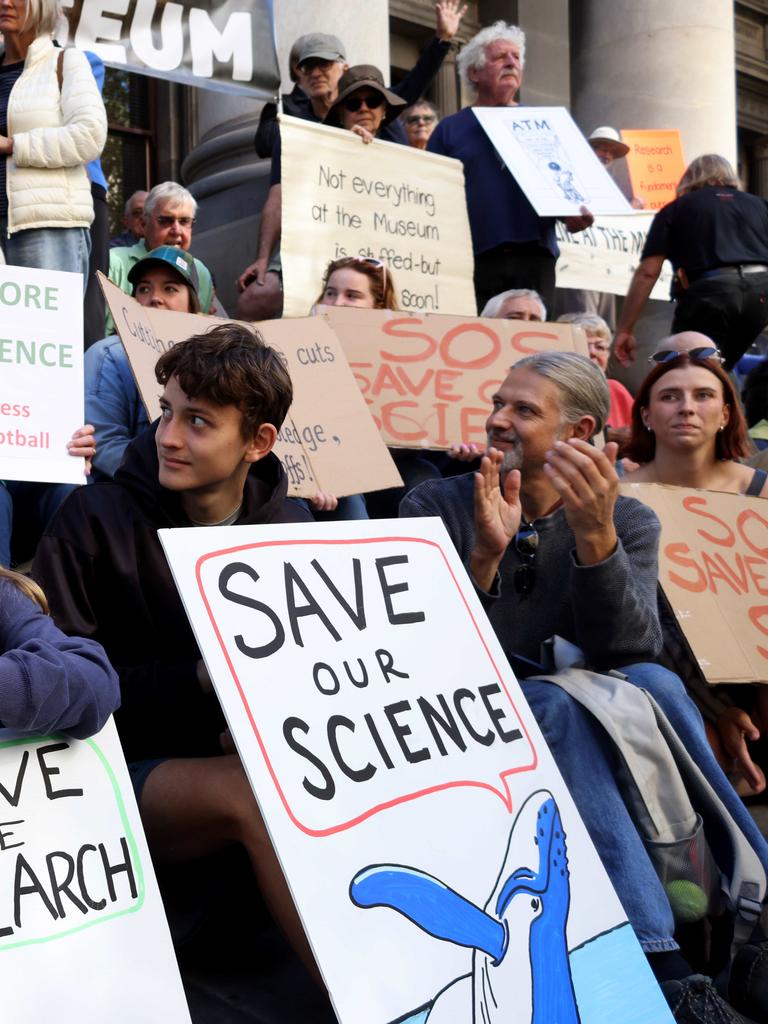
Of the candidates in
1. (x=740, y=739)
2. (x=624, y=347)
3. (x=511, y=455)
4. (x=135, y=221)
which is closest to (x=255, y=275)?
(x=135, y=221)

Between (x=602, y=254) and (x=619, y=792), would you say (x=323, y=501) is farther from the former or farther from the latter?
(x=602, y=254)

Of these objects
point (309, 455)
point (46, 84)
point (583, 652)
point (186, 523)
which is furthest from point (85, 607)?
point (46, 84)

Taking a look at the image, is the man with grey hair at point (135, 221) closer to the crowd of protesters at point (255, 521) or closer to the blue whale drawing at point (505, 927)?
the crowd of protesters at point (255, 521)

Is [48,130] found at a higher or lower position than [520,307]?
higher

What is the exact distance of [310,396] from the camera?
4266mm

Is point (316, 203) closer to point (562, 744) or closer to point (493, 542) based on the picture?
point (493, 542)

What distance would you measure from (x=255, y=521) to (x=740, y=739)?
148 centimetres

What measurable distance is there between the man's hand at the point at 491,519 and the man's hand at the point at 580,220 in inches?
127

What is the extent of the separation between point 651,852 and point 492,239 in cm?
391

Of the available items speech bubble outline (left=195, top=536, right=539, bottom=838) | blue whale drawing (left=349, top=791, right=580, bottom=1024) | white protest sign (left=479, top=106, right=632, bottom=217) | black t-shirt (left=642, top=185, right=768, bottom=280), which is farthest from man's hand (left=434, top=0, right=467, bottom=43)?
blue whale drawing (left=349, top=791, right=580, bottom=1024)

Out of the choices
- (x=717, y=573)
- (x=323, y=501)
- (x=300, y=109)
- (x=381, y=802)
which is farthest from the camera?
(x=300, y=109)

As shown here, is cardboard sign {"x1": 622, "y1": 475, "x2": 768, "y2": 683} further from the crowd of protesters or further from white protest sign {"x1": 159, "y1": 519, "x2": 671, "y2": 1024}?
white protest sign {"x1": 159, "y1": 519, "x2": 671, "y2": 1024}

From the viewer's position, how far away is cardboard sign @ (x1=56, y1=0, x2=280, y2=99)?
19.3 ft

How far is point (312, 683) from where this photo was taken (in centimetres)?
215
